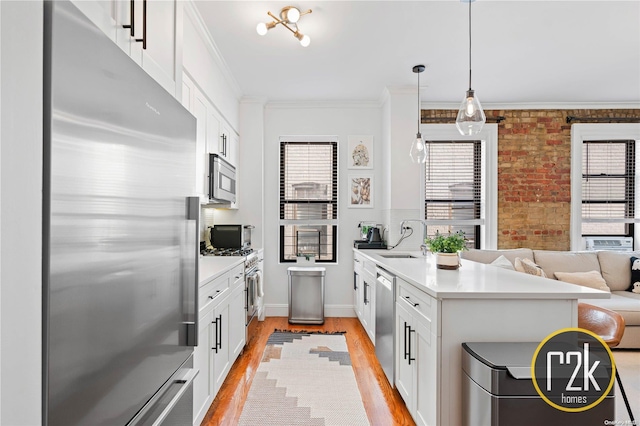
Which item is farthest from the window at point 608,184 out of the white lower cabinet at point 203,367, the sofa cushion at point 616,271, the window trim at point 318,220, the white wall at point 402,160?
the white lower cabinet at point 203,367

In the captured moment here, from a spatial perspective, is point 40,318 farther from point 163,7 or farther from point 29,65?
point 163,7

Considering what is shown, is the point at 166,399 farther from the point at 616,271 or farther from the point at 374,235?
the point at 616,271

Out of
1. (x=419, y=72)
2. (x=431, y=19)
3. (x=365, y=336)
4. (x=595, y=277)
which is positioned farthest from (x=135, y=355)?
(x=595, y=277)

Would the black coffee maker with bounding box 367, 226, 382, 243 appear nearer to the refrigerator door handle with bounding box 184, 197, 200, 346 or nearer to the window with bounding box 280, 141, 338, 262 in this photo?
the window with bounding box 280, 141, 338, 262

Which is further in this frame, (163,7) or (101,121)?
(163,7)

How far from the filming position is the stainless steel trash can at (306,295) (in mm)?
4309

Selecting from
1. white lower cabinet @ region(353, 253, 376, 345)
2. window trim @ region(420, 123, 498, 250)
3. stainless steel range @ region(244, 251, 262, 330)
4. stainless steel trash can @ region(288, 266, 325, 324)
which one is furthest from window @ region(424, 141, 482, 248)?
stainless steel range @ region(244, 251, 262, 330)

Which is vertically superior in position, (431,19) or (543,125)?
(431,19)

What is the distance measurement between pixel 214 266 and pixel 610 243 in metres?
5.16

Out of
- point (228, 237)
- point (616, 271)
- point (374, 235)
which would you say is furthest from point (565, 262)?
point (228, 237)

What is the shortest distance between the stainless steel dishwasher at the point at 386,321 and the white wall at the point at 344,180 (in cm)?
176

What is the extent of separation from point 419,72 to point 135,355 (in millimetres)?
3670

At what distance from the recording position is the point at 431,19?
272 cm

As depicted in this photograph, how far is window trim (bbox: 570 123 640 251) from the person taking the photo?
4668 millimetres
